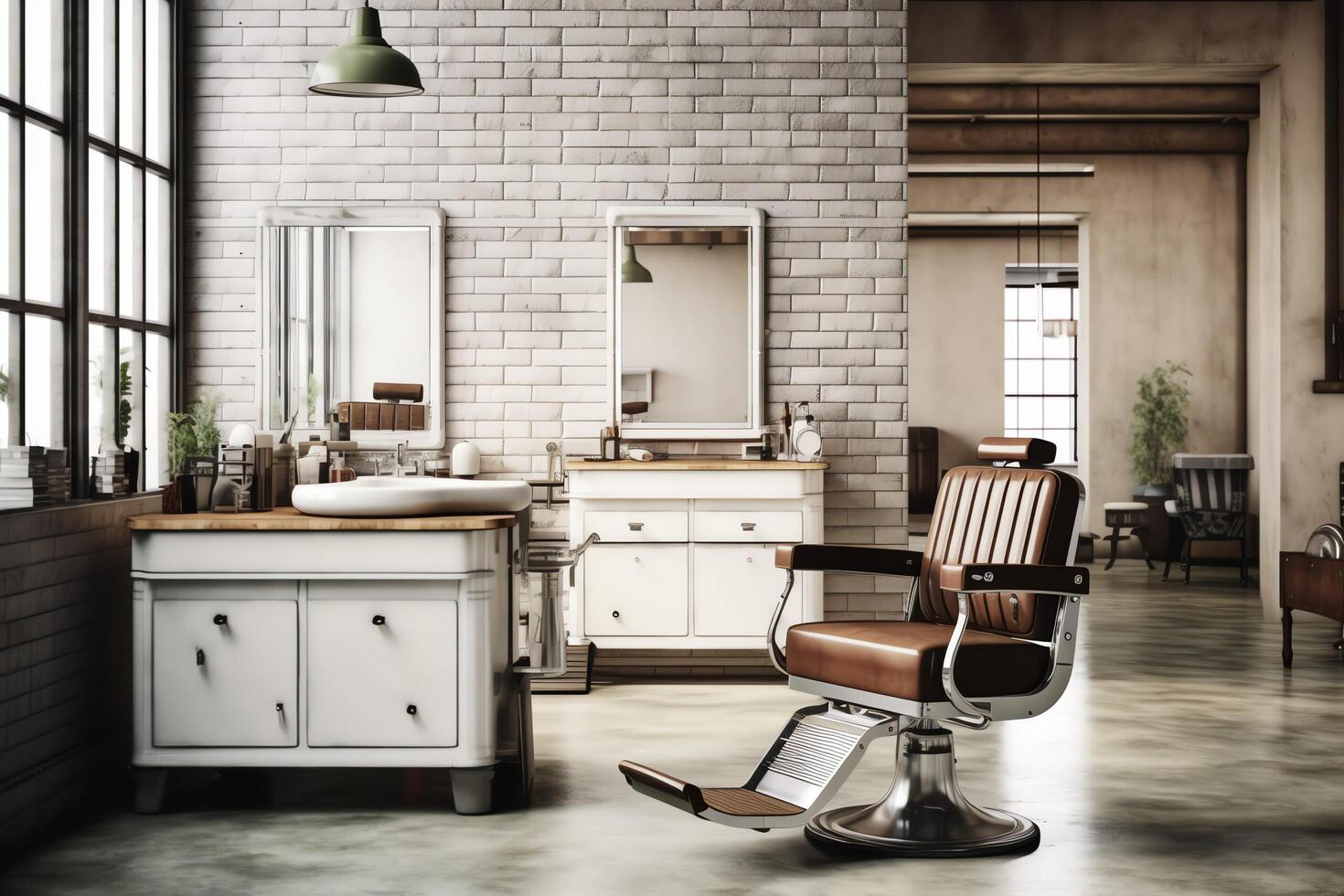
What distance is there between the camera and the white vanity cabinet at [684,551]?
5379 millimetres

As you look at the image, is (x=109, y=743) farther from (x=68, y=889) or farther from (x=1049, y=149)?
(x=1049, y=149)

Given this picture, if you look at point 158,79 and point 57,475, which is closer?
point 57,475

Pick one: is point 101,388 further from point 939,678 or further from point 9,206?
point 939,678

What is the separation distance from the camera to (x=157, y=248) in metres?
5.43

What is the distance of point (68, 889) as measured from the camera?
9.70 ft

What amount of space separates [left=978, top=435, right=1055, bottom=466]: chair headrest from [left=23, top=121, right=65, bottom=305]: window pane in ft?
9.45

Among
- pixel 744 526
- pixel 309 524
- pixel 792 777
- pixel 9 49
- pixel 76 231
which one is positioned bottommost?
pixel 792 777

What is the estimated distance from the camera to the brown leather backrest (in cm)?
332

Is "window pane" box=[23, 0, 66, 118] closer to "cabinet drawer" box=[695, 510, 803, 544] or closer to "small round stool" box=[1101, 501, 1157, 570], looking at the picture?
"cabinet drawer" box=[695, 510, 803, 544]

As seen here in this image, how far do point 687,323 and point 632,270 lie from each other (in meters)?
0.34

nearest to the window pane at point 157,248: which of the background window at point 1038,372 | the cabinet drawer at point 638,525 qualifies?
the cabinet drawer at point 638,525

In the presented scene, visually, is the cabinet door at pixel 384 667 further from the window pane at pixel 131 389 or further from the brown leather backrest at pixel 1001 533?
the window pane at pixel 131 389

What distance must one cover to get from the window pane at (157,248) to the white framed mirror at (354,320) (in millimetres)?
390

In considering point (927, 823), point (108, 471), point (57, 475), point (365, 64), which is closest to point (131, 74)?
point (365, 64)
